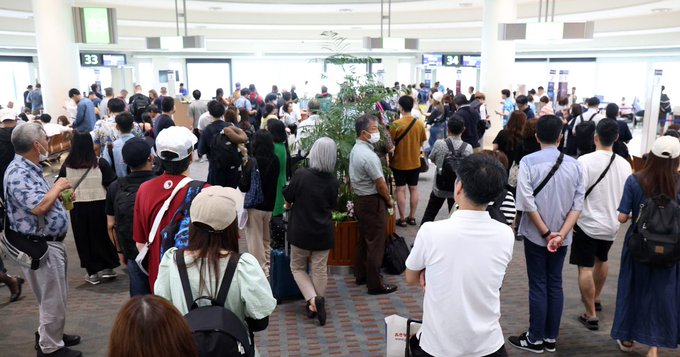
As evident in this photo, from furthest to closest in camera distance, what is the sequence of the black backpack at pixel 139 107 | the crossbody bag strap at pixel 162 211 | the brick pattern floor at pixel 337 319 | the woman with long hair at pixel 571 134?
the black backpack at pixel 139 107
the woman with long hair at pixel 571 134
the brick pattern floor at pixel 337 319
the crossbody bag strap at pixel 162 211

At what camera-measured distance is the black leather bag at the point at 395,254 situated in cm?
572

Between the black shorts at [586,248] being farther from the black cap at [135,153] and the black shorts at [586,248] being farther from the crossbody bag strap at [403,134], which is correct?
the black cap at [135,153]

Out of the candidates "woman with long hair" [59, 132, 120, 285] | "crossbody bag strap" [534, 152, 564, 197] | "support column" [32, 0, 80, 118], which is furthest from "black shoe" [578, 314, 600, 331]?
"support column" [32, 0, 80, 118]

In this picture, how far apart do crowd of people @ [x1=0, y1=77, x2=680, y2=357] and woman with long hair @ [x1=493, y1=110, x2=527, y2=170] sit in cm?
2

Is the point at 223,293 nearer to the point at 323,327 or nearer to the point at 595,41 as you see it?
the point at 323,327

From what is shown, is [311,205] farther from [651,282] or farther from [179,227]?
[651,282]

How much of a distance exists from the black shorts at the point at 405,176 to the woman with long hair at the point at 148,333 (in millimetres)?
5640

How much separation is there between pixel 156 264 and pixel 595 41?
70.6 ft

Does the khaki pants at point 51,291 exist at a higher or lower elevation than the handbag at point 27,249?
lower

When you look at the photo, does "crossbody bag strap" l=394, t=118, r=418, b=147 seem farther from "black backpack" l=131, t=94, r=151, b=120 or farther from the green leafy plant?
"black backpack" l=131, t=94, r=151, b=120

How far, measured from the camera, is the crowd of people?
89.1 inches

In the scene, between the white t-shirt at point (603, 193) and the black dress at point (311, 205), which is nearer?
the white t-shirt at point (603, 193)

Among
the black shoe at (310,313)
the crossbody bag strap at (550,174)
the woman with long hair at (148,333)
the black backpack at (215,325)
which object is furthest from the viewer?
the black shoe at (310,313)

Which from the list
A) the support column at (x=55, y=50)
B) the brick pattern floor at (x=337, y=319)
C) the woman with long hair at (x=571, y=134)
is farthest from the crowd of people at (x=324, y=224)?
the support column at (x=55, y=50)
